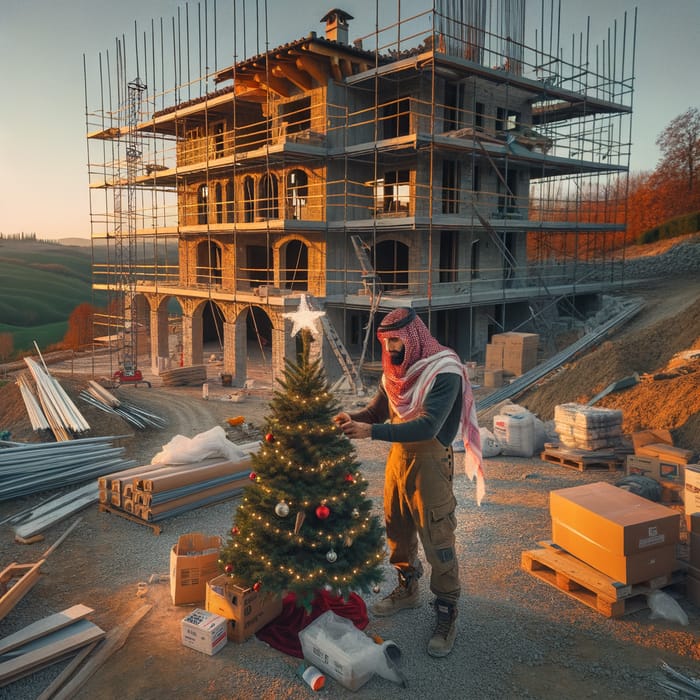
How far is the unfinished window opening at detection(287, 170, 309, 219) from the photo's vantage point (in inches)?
912

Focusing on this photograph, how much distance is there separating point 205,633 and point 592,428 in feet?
24.1

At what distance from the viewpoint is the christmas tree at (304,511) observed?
5078 mm

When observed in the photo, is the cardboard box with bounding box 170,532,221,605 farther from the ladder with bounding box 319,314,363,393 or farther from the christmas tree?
the ladder with bounding box 319,314,363,393

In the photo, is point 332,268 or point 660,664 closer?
point 660,664

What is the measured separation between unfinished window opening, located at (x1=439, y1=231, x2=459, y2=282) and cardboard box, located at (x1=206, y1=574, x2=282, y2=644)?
59.6 feet

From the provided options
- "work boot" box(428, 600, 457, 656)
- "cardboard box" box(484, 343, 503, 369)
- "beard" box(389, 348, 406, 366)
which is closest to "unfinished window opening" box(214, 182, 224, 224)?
"cardboard box" box(484, 343, 503, 369)

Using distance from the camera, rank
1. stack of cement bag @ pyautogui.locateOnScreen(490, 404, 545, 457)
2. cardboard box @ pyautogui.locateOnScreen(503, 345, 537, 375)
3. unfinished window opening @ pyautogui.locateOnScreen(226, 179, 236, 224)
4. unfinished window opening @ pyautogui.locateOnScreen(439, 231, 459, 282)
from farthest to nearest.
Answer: unfinished window opening @ pyautogui.locateOnScreen(226, 179, 236, 224) < unfinished window opening @ pyautogui.locateOnScreen(439, 231, 459, 282) < cardboard box @ pyautogui.locateOnScreen(503, 345, 537, 375) < stack of cement bag @ pyautogui.locateOnScreen(490, 404, 545, 457)

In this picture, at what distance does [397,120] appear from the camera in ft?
71.3

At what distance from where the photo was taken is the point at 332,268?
72.3 feet

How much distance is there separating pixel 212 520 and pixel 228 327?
14.4m

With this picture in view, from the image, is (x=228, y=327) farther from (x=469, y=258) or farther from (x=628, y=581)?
(x=628, y=581)

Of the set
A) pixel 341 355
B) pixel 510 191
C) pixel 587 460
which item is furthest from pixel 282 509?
pixel 510 191

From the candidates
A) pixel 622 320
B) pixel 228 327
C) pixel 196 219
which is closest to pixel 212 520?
pixel 228 327

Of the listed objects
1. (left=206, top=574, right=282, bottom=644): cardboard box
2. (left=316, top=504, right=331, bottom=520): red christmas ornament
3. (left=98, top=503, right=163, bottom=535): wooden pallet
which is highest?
(left=316, top=504, right=331, bottom=520): red christmas ornament
